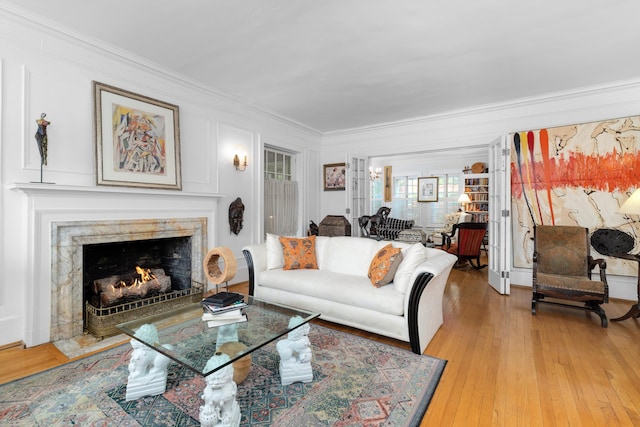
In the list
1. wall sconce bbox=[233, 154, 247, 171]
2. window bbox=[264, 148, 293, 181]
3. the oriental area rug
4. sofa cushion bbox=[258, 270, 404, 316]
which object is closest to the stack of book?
the oriental area rug

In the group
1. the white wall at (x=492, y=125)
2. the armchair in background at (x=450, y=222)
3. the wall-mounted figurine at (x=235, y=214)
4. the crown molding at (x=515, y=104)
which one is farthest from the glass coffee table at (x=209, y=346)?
the armchair in background at (x=450, y=222)

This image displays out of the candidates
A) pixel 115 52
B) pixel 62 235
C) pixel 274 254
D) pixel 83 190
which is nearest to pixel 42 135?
pixel 83 190

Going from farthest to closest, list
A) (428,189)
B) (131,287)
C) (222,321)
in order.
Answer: (428,189) → (131,287) → (222,321)

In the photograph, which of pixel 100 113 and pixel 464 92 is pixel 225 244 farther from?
pixel 464 92

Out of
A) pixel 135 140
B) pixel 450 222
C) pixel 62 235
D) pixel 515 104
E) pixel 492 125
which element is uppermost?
pixel 515 104

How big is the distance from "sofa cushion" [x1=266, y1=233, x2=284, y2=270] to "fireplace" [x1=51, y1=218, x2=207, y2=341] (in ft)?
3.10

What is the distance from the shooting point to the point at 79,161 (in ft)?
9.38

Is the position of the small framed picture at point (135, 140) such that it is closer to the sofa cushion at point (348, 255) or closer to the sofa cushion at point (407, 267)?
the sofa cushion at point (348, 255)

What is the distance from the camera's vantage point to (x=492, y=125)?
4.64 m

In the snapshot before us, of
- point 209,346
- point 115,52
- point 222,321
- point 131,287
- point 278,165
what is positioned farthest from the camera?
point 278,165

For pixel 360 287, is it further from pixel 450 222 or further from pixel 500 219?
pixel 450 222

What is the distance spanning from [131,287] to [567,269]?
5.00 metres

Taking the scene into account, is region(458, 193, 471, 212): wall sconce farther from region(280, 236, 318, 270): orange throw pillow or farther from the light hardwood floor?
region(280, 236, 318, 270): orange throw pillow

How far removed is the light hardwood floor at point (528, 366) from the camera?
1719 mm
